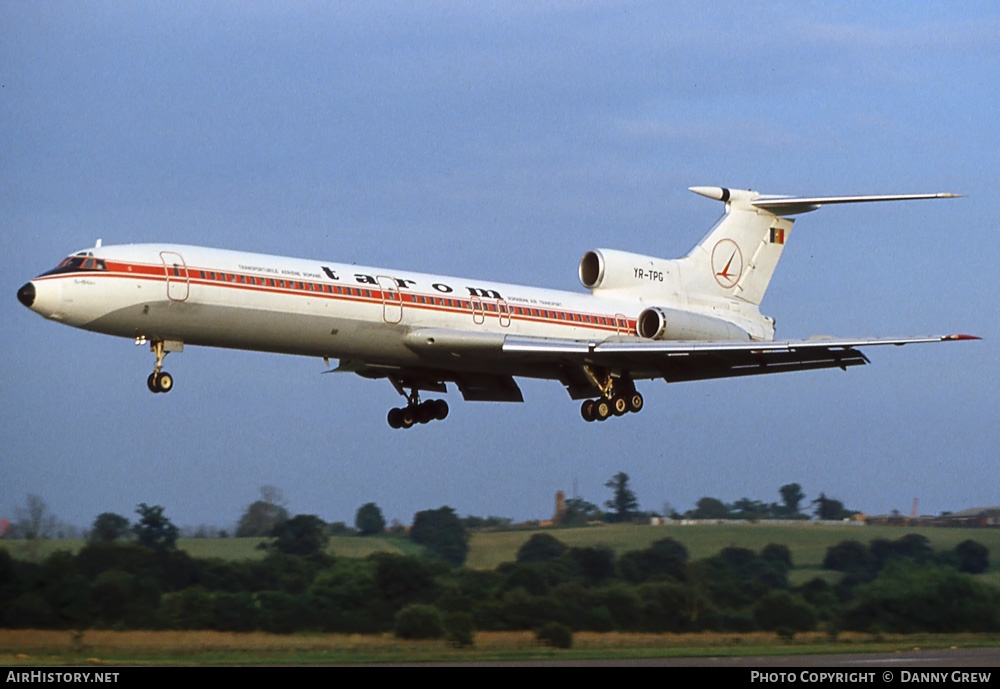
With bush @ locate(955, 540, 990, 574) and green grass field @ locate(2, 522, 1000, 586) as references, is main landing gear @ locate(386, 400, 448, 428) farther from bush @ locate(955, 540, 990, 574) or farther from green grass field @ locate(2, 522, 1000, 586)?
bush @ locate(955, 540, 990, 574)

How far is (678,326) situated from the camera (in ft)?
114

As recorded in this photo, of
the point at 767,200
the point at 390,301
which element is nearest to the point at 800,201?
the point at 767,200

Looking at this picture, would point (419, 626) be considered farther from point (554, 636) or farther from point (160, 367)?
point (160, 367)

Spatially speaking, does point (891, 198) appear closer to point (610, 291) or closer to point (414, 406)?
point (610, 291)

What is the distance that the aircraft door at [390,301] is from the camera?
101ft

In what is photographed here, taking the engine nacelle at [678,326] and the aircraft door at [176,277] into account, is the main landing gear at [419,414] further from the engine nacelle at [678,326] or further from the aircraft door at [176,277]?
the aircraft door at [176,277]

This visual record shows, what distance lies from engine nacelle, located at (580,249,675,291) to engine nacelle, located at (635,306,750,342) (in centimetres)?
100

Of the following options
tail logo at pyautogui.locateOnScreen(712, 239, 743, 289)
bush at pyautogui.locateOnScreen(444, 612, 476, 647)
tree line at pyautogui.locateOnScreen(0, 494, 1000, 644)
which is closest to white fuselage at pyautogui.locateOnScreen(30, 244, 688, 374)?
tree line at pyautogui.locateOnScreen(0, 494, 1000, 644)

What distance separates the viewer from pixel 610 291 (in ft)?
117

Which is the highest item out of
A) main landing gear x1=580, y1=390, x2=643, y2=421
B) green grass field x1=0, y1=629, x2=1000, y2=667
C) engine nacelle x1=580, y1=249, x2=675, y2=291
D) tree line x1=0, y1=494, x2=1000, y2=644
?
engine nacelle x1=580, y1=249, x2=675, y2=291

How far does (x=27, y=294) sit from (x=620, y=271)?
14.0m

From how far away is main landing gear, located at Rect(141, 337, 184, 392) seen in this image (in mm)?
28641

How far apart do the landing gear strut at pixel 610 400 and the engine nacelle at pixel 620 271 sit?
2.26m
